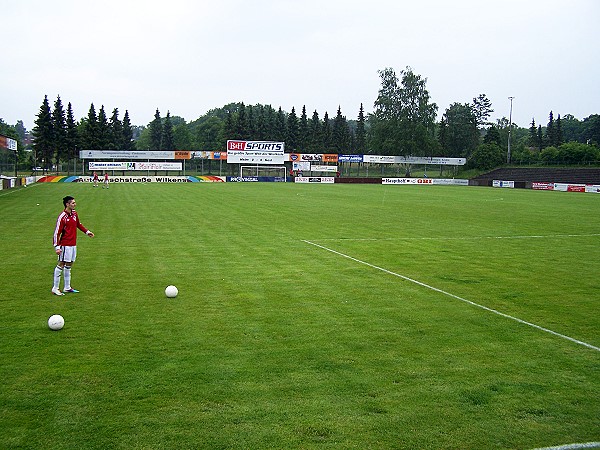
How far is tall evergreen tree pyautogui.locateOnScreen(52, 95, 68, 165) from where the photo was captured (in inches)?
3718

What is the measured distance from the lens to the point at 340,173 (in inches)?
3654

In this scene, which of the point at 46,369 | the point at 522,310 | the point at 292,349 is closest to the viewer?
the point at 46,369

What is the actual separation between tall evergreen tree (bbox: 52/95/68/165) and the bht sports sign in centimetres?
3362

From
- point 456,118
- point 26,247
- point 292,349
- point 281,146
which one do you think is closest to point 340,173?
point 281,146

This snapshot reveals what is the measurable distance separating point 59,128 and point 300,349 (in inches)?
3897

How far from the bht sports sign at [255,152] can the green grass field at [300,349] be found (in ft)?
219

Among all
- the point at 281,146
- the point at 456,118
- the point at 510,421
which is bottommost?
the point at 510,421

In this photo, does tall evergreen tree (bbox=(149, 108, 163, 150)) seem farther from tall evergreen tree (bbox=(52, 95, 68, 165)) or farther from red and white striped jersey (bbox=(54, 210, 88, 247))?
red and white striped jersey (bbox=(54, 210, 88, 247))

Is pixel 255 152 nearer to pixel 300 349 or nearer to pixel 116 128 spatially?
pixel 116 128

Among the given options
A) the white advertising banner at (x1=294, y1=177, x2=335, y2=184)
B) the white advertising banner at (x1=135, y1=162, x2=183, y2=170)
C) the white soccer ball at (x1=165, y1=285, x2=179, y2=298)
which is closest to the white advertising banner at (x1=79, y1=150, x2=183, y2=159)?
the white advertising banner at (x1=135, y1=162, x2=183, y2=170)

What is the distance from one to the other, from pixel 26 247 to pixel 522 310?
1446 cm

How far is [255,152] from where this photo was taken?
84375mm

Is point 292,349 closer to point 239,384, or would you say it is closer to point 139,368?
point 239,384

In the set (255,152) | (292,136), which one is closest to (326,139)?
(292,136)
